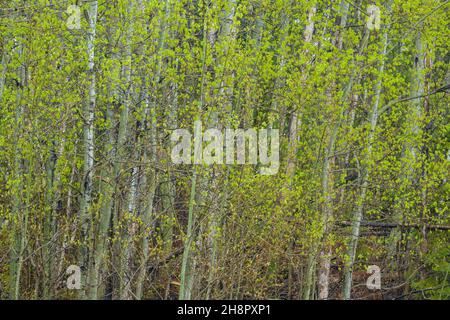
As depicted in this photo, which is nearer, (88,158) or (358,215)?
(88,158)

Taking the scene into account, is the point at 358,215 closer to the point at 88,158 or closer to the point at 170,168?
the point at 170,168

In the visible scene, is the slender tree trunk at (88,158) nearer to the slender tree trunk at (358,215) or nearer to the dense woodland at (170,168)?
the dense woodland at (170,168)

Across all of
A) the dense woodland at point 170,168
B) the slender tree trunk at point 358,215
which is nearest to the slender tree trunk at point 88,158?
the dense woodland at point 170,168

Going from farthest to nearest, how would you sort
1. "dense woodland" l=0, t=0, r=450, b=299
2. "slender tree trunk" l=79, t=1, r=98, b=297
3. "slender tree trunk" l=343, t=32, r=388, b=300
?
"slender tree trunk" l=343, t=32, r=388, b=300 < "slender tree trunk" l=79, t=1, r=98, b=297 < "dense woodland" l=0, t=0, r=450, b=299

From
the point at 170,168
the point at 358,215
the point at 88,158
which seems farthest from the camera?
the point at 358,215

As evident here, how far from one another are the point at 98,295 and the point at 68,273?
56cm

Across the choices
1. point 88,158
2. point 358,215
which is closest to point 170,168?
point 88,158

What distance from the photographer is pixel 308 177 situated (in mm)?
13539

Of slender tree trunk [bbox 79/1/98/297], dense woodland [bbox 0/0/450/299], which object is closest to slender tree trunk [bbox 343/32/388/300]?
dense woodland [bbox 0/0/450/299]

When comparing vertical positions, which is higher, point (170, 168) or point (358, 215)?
point (170, 168)

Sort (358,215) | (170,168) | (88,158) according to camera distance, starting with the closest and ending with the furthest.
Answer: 1. (170,168)
2. (88,158)
3. (358,215)

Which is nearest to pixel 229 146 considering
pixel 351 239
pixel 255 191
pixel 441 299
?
pixel 255 191

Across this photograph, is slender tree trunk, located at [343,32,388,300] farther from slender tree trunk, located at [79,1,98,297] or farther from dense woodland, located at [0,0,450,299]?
slender tree trunk, located at [79,1,98,297]

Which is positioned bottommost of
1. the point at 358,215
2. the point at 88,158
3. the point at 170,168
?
the point at 358,215
